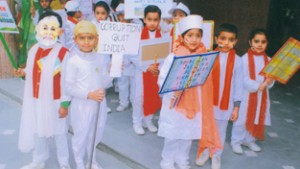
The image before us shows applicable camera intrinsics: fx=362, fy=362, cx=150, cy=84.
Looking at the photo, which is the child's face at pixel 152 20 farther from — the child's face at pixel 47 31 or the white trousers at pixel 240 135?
the white trousers at pixel 240 135

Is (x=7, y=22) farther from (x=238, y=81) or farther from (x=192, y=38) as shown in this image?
(x=238, y=81)

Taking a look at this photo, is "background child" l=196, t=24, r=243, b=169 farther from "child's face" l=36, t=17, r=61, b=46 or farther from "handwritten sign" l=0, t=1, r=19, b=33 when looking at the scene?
"handwritten sign" l=0, t=1, r=19, b=33

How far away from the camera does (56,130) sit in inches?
130

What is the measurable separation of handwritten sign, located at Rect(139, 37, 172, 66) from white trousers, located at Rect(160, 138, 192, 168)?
887mm

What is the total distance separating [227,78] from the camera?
3.58m

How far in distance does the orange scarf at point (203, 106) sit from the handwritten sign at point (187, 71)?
14cm

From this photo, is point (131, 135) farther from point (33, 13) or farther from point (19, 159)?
point (33, 13)

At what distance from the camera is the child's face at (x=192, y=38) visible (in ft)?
10.4

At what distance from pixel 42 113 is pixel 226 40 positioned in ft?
6.18

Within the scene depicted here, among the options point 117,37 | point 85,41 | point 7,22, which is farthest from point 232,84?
point 7,22

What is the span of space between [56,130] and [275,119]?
10.8 ft

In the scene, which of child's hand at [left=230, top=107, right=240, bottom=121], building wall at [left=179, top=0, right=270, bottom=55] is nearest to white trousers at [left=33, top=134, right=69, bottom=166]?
child's hand at [left=230, top=107, right=240, bottom=121]

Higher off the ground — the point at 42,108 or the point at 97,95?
the point at 97,95

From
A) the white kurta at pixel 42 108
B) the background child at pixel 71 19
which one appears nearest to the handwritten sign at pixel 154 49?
the white kurta at pixel 42 108
